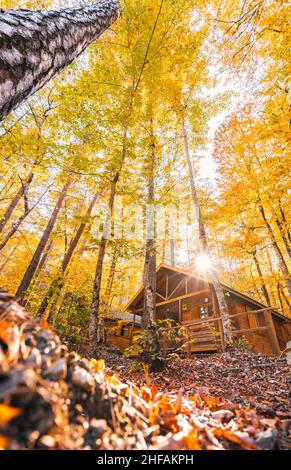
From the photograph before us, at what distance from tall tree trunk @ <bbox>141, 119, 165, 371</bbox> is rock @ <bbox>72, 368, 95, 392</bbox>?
499 centimetres

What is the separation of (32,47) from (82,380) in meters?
2.78

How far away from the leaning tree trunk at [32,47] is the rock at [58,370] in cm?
205

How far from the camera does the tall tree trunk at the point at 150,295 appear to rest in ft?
17.0

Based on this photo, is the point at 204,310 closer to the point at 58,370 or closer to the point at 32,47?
the point at 58,370

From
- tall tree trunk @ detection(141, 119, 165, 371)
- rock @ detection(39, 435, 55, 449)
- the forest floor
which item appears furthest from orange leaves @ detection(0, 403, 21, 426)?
tall tree trunk @ detection(141, 119, 165, 371)

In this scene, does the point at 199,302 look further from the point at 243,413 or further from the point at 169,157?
the point at 243,413

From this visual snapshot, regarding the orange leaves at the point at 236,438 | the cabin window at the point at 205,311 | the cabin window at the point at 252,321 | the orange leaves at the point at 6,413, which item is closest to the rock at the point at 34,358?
the orange leaves at the point at 6,413

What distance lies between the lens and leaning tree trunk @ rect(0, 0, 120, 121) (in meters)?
1.67

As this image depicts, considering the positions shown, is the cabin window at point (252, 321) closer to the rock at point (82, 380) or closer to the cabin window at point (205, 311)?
the cabin window at point (205, 311)

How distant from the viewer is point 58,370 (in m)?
0.76

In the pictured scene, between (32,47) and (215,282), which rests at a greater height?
(215,282)

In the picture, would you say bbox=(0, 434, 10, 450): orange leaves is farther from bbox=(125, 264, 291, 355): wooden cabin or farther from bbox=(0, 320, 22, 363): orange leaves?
bbox=(125, 264, 291, 355): wooden cabin

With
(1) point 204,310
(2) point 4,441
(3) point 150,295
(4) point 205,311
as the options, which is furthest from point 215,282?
(2) point 4,441

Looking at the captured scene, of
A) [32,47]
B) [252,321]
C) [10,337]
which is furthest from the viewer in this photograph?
[252,321]
